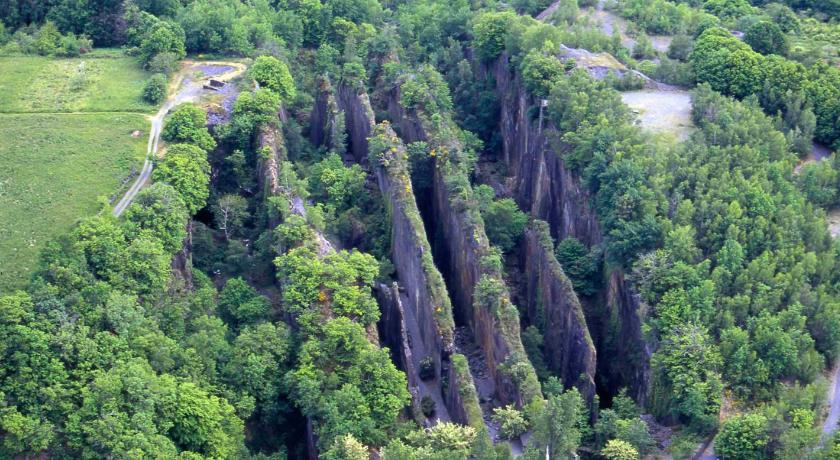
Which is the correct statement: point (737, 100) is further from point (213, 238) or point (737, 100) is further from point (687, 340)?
point (213, 238)

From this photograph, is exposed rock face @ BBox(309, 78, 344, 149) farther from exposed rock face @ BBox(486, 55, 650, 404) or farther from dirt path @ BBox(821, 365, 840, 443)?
dirt path @ BBox(821, 365, 840, 443)

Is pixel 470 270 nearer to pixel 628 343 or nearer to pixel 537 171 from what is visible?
pixel 628 343

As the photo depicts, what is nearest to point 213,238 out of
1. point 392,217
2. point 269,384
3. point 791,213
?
point 392,217

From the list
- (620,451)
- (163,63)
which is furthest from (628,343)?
(163,63)

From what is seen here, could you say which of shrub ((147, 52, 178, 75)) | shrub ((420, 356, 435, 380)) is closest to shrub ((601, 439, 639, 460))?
shrub ((420, 356, 435, 380))

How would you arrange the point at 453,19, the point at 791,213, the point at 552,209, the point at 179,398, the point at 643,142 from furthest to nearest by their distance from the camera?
the point at 453,19 → the point at 552,209 → the point at 643,142 → the point at 791,213 → the point at 179,398

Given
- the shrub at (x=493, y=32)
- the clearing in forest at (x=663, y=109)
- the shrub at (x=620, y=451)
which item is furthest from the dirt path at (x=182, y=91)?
the shrub at (x=620, y=451)

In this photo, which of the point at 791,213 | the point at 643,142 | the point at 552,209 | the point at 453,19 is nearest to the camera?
the point at 791,213
